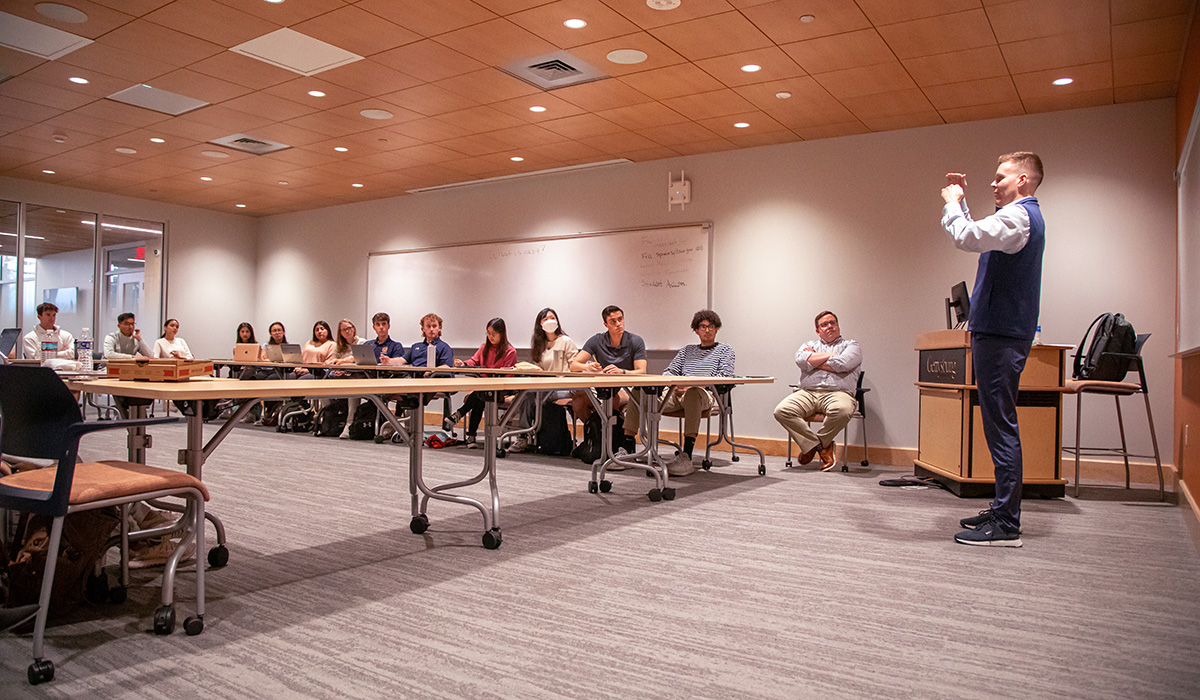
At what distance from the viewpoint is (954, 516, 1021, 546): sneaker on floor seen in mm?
3168

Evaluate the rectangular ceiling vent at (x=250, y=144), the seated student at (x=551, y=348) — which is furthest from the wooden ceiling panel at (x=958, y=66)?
the rectangular ceiling vent at (x=250, y=144)

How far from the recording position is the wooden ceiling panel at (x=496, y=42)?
4.41 m

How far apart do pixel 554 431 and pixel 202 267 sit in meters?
6.60

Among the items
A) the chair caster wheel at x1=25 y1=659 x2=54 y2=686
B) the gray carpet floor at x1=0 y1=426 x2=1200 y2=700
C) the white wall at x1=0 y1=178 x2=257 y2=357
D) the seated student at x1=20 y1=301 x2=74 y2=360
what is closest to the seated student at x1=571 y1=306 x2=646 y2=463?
the gray carpet floor at x1=0 y1=426 x2=1200 y2=700

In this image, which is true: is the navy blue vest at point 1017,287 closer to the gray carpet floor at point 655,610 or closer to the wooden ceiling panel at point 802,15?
the gray carpet floor at point 655,610

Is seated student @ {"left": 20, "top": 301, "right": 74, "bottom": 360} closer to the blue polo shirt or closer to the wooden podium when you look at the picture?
the blue polo shirt

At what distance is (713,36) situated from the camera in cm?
443

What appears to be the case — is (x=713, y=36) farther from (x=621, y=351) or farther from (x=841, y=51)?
(x=621, y=351)

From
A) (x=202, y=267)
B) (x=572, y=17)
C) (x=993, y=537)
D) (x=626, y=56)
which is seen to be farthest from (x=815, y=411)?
(x=202, y=267)

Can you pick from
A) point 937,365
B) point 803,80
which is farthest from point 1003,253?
point 803,80

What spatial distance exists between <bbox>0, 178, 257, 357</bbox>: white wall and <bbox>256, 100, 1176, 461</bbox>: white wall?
13.2 feet

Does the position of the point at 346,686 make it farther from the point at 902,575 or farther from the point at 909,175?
the point at 909,175

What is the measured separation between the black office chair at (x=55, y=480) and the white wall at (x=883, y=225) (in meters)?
5.38

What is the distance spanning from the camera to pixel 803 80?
200 inches
